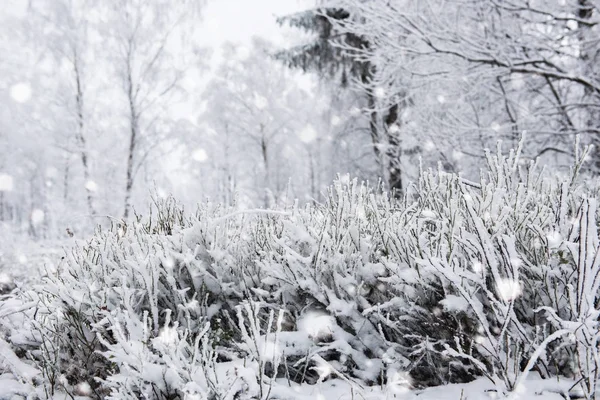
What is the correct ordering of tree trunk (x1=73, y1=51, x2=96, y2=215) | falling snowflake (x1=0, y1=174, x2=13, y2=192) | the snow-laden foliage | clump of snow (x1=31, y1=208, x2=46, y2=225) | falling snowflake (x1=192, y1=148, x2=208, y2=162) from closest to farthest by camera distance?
the snow-laden foliage → tree trunk (x1=73, y1=51, x2=96, y2=215) → falling snowflake (x1=192, y1=148, x2=208, y2=162) → falling snowflake (x1=0, y1=174, x2=13, y2=192) → clump of snow (x1=31, y1=208, x2=46, y2=225)

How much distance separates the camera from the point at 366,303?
194 centimetres

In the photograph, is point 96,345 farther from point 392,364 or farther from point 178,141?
point 178,141

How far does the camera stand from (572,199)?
2139mm

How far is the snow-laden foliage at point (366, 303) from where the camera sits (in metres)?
1.49

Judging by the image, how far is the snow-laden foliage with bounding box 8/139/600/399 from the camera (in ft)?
4.89

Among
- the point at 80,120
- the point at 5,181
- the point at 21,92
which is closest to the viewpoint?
the point at 80,120

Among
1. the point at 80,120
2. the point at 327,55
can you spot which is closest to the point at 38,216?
the point at 80,120

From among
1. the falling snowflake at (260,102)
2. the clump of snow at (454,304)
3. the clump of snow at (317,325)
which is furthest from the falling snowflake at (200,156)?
the clump of snow at (454,304)

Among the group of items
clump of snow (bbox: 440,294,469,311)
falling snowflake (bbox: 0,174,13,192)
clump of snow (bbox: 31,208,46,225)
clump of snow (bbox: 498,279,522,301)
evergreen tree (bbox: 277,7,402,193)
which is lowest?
clump of snow (bbox: 31,208,46,225)

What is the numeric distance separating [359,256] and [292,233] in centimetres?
42

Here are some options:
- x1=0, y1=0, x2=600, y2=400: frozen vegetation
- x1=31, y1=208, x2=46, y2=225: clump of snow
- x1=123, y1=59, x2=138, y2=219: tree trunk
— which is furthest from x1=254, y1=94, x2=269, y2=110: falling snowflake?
x1=31, y1=208, x2=46, y2=225: clump of snow

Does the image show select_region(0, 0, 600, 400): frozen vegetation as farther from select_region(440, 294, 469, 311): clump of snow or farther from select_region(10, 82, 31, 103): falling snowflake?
select_region(10, 82, 31, 103): falling snowflake

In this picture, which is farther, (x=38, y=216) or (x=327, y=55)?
(x=38, y=216)

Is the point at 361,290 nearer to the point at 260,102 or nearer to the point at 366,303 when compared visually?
the point at 366,303
